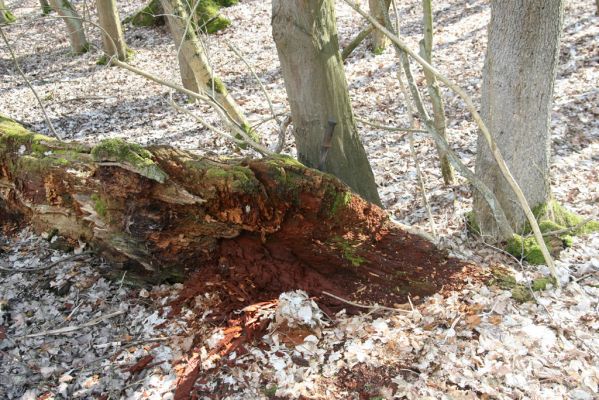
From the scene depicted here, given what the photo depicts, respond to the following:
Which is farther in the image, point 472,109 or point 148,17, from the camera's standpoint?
point 148,17

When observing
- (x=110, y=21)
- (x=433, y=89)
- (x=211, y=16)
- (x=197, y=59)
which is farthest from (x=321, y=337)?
(x=211, y=16)

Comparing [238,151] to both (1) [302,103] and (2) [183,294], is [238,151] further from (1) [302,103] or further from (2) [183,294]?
(2) [183,294]

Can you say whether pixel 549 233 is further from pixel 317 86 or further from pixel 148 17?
pixel 148 17

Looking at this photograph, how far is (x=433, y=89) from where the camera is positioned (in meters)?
4.79

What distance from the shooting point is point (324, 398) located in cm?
264

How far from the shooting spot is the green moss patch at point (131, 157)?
2926mm

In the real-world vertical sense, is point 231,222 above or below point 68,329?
above

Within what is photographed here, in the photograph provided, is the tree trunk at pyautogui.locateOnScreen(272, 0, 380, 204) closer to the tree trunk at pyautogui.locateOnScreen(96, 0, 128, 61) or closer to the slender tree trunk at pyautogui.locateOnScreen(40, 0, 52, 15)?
the tree trunk at pyautogui.locateOnScreen(96, 0, 128, 61)

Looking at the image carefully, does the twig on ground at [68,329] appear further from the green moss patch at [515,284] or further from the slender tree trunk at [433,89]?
the slender tree trunk at [433,89]

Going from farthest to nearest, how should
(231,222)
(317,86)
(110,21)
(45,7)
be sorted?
(45,7), (110,21), (317,86), (231,222)

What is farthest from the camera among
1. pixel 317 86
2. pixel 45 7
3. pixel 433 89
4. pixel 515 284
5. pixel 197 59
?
pixel 45 7

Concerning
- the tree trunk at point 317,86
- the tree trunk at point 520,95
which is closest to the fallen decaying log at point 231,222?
the tree trunk at point 317,86

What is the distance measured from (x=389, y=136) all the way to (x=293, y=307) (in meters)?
4.45

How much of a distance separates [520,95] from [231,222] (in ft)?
8.60
